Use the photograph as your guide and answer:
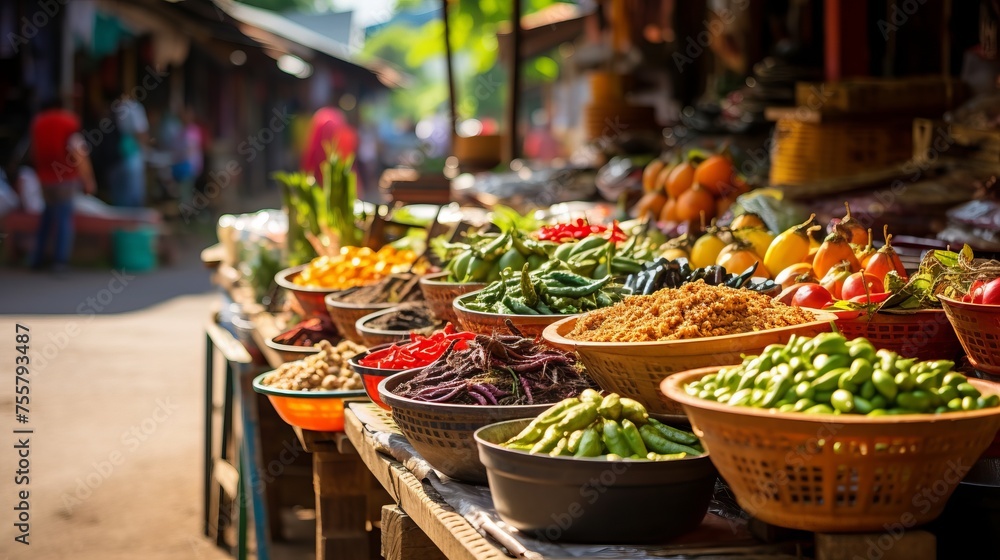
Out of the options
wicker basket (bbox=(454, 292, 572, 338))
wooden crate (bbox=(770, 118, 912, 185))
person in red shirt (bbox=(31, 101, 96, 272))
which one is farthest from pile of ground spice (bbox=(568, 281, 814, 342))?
person in red shirt (bbox=(31, 101, 96, 272))

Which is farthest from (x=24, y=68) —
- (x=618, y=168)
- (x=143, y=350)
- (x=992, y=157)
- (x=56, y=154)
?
(x=992, y=157)

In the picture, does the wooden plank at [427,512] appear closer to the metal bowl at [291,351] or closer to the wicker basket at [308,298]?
the metal bowl at [291,351]

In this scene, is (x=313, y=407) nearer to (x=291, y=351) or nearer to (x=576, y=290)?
(x=291, y=351)

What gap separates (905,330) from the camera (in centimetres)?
252

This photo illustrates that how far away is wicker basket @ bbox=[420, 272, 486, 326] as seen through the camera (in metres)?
3.53

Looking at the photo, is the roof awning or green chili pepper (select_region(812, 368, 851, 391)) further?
the roof awning

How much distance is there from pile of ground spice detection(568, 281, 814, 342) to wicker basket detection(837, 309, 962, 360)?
198 millimetres

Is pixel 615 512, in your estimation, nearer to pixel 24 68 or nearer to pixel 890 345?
pixel 890 345

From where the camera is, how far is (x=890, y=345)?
8.30 ft

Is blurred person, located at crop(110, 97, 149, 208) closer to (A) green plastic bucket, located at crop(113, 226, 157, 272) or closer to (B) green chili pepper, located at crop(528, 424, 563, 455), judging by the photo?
(A) green plastic bucket, located at crop(113, 226, 157, 272)

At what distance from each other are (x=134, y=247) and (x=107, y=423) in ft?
24.4

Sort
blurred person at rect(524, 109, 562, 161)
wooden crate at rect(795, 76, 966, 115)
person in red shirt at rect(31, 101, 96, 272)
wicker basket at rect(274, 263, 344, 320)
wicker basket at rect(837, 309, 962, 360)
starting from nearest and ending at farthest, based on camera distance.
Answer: wicker basket at rect(837, 309, 962, 360)
wicker basket at rect(274, 263, 344, 320)
wooden crate at rect(795, 76, 966, 115)
person in red shirt at rect(31, 101, 96, 272)
blurred person at rect(524, 109, 562, 161)

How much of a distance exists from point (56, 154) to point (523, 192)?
7066 mm


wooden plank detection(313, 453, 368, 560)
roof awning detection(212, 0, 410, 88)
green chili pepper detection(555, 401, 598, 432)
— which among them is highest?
roof awning detection(212, 0, 410, 88)
